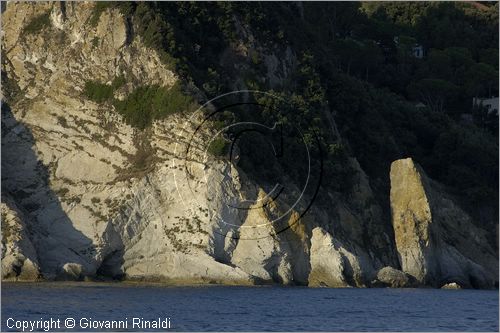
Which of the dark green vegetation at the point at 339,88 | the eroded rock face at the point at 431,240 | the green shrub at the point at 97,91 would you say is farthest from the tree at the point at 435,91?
the green shrub at the point at 97,91

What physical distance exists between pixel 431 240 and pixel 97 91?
1351 centimetres

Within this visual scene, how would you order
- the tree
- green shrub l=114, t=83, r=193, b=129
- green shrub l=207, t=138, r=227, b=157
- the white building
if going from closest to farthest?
green shrub l=207, t=138, r=227, b=157 → green shrub l=114, t=83, r=193, b=129 → the tree → the white building

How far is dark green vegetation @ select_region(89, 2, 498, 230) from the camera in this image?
191 ft

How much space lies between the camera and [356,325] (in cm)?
3853

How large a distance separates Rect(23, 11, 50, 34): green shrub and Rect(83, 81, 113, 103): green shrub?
3656 mm

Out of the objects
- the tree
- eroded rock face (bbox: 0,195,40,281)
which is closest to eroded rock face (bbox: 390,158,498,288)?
eroded rock face (bbox: 0,195,40,281)

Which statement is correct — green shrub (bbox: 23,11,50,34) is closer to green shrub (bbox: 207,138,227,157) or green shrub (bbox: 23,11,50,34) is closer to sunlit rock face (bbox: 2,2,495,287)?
sunlit rock face (bbox: 2,2,495,287)

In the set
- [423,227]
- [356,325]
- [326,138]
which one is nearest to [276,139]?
[326,138]

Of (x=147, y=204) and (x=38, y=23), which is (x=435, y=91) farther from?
(x=147, y=204)

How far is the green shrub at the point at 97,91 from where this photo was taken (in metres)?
56.1

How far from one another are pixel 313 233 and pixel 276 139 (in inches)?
288

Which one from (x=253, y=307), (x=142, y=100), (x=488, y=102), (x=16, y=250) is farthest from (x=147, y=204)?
(x=488, y=102)

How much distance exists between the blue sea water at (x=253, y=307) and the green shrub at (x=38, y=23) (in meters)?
13.6

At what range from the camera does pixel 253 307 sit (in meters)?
42.6
